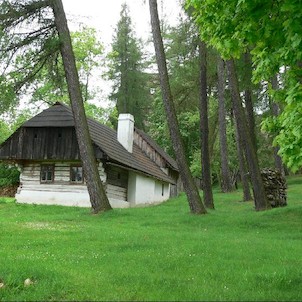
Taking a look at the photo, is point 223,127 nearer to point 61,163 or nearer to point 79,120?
point 61,163

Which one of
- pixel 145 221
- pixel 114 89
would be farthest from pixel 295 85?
pixel 114 89

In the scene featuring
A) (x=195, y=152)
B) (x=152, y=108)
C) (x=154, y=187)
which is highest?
(x=152, y=108)

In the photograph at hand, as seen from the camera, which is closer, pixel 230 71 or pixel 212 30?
pixel 212 30

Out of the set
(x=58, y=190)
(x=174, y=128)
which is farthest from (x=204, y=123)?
(x=58, y=190)

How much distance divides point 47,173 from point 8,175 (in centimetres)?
1072

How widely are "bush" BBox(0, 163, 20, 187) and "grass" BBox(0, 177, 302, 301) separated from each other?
77.1ft

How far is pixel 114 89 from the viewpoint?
4909cm

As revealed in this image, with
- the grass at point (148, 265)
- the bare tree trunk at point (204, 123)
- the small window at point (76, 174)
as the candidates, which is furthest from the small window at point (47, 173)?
the grass at point (148, 265)

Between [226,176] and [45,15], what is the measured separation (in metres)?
19.5

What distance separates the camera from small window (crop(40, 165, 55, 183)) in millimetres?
26219

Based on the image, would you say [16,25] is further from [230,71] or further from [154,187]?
[154,187]

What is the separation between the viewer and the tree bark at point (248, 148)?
17.2m

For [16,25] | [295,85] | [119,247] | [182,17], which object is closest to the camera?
[295,85]

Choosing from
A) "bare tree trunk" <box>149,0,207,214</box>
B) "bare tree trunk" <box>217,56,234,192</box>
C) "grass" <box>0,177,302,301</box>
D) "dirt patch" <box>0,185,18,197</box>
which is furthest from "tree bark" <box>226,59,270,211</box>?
"dirt patch" <box>0,185,18,197</box>
